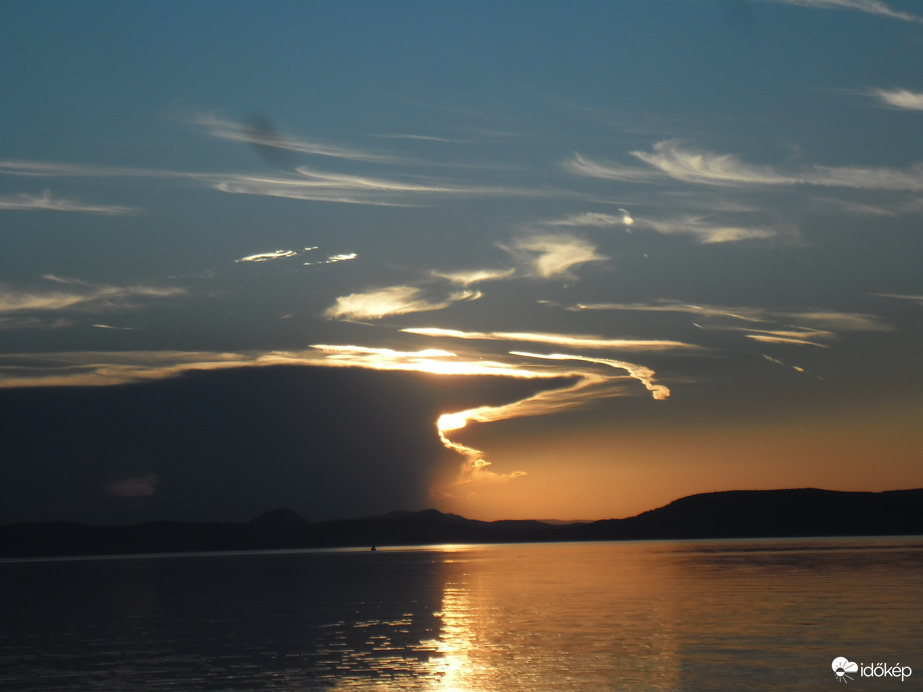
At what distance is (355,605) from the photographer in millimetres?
64062

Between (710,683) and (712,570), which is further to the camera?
(712,570)

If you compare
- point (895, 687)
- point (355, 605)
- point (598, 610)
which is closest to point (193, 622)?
point (355, 605)

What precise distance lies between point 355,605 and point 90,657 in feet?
87.0

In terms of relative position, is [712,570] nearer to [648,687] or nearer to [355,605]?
[355,605]

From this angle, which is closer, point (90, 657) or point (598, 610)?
point (90, 657)

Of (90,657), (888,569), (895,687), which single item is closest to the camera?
(895,687)

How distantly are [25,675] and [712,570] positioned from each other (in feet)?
265

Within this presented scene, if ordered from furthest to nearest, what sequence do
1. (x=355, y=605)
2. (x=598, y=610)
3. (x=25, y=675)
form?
(x=355, y=605), (x=598, y=610), (x=25, y=675)

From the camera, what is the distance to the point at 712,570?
336ft

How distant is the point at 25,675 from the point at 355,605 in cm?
3101

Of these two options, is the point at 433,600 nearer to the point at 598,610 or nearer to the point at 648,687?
the point at 598,610

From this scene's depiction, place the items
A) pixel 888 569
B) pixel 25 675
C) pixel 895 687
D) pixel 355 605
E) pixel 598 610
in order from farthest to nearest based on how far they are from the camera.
Result: pixel 888 569 < pixel 355 605 < pixel 598 610 < pixel 25 675 < pixel 895 687

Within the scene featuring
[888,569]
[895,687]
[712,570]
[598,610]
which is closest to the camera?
[895,687]

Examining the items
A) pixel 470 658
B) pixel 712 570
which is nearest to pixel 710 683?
pixel 470 658
